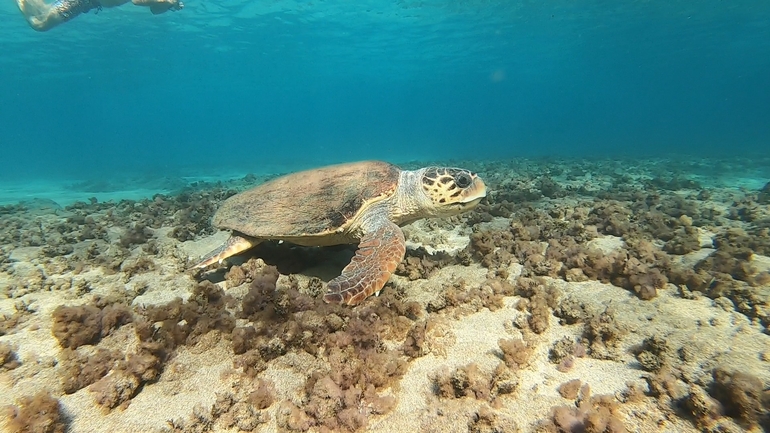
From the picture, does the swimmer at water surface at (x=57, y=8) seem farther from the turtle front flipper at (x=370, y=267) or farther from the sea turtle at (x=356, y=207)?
the turtle front flipper at (x=370, y=267)

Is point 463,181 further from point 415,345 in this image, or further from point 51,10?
point 51,10

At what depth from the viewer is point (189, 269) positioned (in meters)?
4.52

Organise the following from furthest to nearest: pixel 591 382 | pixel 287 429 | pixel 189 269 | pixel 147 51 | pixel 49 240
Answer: pixel 147 51, pixel 49 240, pixel 189 269, pixel 591 382, pixel 287 429

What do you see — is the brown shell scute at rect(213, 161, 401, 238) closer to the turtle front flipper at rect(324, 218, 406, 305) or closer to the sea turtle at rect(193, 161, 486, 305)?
the sea turtle at rect(193, 161, 486, 305)

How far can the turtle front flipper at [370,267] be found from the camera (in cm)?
320

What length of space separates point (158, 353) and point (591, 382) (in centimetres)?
337

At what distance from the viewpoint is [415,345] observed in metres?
2.79

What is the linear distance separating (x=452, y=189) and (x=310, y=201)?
1.95m

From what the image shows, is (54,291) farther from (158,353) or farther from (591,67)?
(591,67)

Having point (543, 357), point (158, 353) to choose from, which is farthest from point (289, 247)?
point (543, 357)

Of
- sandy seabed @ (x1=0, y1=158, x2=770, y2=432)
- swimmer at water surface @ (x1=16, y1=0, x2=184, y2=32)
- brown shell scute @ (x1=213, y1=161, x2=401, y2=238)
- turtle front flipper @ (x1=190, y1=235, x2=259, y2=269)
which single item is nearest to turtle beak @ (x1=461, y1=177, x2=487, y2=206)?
sandy seabed @ (x1=0, y1=158, x2=770, y2=432)

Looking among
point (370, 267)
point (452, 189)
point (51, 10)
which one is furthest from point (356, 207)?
point (51, 10)

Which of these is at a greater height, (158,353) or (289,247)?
(158,353)

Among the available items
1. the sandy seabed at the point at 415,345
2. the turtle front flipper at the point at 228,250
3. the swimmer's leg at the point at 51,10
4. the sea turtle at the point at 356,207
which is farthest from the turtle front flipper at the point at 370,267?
the swimmer's leg at the point at 51,10
